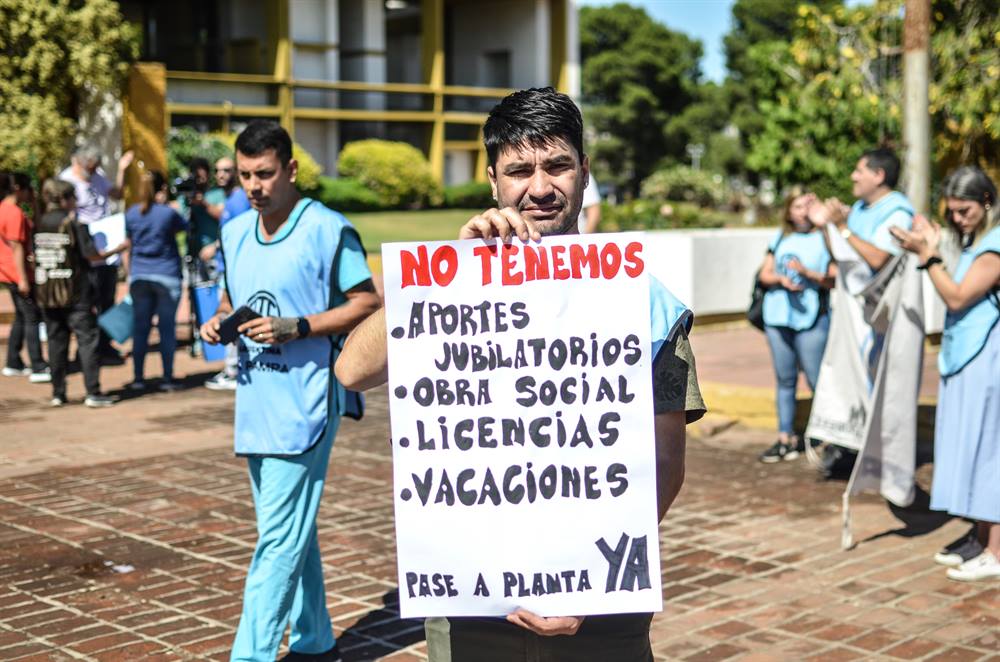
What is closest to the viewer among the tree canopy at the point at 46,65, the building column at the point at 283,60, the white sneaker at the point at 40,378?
the white sneaker at the point at 40,378

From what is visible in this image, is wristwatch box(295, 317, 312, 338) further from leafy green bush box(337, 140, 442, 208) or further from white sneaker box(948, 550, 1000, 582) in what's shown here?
leafy green bush box(337, 140, 442, 208)

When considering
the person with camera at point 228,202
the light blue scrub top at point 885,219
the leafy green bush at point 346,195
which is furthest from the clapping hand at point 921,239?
the leafy green bush at point 346,195

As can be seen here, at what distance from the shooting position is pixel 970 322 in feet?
20.1

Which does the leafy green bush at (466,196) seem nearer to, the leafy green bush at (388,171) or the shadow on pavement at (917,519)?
the leafy green bush at (388,171)

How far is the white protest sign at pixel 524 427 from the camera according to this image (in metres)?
2.57

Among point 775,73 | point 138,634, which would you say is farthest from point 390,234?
point 138,634

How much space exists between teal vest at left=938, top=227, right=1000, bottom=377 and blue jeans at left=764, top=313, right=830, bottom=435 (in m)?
2.20

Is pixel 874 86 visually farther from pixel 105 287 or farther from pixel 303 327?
pixel 303 327

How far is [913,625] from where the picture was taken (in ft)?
18.0

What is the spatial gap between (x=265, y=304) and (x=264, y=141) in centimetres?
60

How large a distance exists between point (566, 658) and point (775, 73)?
23249 millimetres

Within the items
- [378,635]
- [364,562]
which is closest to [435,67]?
[364,562]

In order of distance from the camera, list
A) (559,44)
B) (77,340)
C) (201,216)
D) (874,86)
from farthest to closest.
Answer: (559,44) → (874,86) → (201,216) → (77,340)

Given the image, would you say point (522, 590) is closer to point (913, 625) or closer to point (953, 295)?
point (913, 625)
